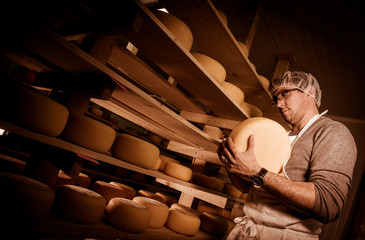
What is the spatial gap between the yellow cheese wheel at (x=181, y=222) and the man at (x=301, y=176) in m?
0.40

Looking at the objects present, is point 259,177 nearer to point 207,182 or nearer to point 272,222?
point 272,222

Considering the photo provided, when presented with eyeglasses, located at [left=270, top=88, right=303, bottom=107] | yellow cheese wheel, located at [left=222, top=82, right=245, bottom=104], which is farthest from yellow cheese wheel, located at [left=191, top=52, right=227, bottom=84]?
eyeglasses, located at [left=270, top=88, right=303, bottom=107]

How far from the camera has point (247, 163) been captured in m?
1.31

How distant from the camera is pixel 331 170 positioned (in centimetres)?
121

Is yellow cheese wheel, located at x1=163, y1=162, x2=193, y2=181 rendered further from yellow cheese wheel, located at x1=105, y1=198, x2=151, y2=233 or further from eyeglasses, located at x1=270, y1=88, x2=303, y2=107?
eyeglasses, located at x1=270, y1=88, x2=303, y2=107

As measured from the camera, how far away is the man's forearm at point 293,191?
1.18 metres

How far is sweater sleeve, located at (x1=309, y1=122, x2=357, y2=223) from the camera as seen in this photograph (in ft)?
3.82

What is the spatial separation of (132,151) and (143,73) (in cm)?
72

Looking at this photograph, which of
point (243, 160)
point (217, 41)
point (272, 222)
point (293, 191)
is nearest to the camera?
point (293, 191)

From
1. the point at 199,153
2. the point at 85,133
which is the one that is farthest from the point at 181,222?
the point at 85,133

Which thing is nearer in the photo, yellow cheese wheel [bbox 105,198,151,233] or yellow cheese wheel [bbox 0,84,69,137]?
yellow cheese wheel [bbox 0,84,69,137]

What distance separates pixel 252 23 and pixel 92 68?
2.09m

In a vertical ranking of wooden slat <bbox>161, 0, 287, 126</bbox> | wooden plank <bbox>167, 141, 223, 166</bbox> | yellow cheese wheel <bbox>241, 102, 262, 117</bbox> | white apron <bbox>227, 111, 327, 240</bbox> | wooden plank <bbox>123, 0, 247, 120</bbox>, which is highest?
wooden slat <bbox>161, 0, 287, 126</bbox>

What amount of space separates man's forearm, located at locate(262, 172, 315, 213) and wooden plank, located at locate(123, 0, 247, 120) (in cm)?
86
